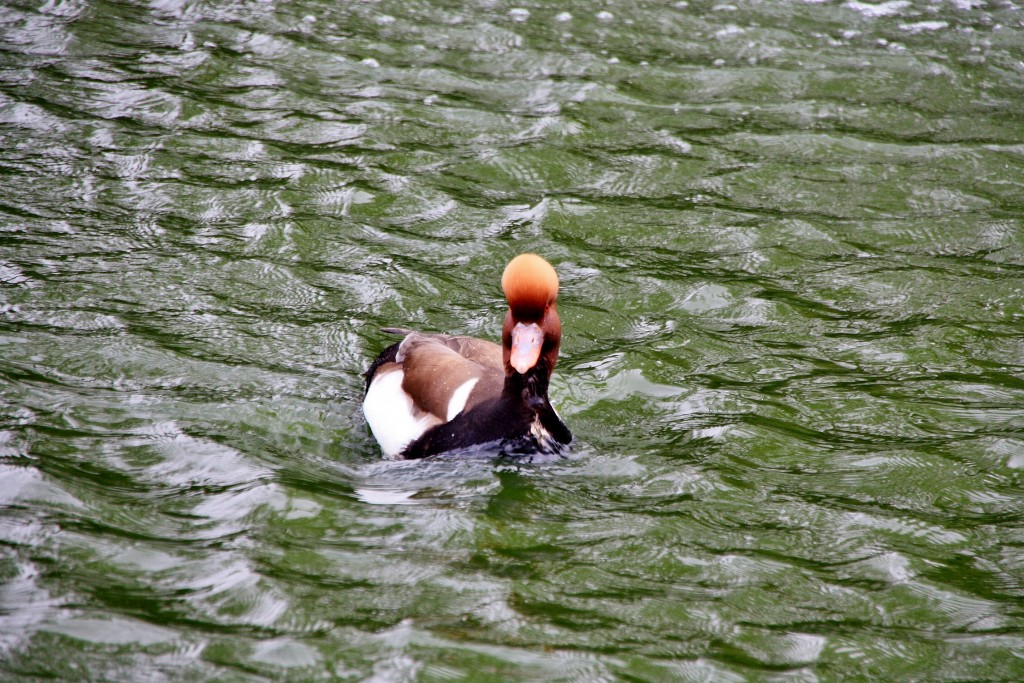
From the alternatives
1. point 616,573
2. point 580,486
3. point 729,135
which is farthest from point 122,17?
point 616,573

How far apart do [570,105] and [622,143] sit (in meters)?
0.67

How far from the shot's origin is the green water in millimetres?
3461

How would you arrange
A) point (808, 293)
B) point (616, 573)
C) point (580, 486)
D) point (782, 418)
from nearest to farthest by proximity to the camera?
point (616, 573), point (580, 486), point (782, 418), point (808, 293)

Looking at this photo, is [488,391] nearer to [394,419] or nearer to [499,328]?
[394,419]

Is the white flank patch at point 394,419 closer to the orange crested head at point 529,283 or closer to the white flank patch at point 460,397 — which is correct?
the white flank patch at point 460,397

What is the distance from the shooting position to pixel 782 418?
5.05 meters

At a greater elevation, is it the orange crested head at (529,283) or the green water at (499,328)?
the orange crested head at (529,283)

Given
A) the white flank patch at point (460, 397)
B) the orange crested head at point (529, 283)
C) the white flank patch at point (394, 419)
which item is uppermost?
the orange crested head at point (529, 283)

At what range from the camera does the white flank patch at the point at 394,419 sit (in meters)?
4.77

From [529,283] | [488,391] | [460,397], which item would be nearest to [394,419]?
[460,397]

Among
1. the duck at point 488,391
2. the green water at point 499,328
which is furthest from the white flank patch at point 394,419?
the green water at point 499,328

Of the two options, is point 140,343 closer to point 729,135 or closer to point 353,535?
point 353,535

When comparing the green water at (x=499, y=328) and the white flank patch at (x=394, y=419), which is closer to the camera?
the green water at (x=499, y=328)

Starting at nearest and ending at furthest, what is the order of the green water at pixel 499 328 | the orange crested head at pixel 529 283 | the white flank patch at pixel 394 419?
1. the green water at pixel 499 328
2. the orange crested head at pixel 529 283
3. the white flank patch at pixel 394 419
